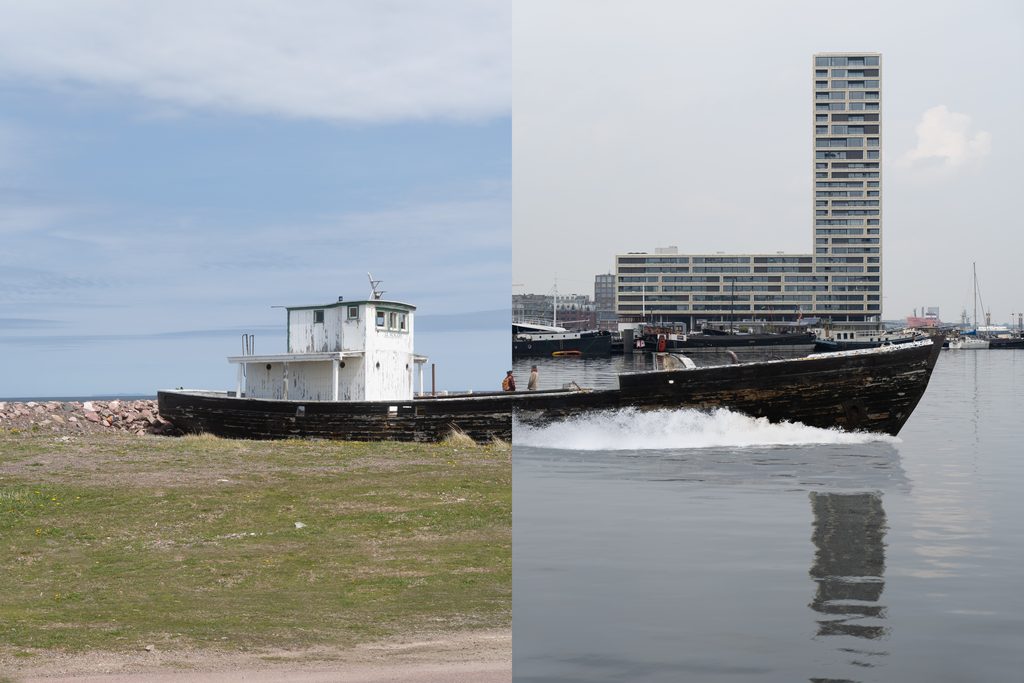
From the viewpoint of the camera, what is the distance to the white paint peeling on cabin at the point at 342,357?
36.5 m

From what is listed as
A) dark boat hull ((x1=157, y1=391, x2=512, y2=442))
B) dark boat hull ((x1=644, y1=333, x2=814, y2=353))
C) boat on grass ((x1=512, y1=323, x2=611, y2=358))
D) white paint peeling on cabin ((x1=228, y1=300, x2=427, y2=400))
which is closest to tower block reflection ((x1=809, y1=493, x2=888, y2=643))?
dark boat hull ((x1=157, y1=391, x2=512, y2=442))

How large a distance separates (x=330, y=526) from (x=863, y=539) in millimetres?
8029

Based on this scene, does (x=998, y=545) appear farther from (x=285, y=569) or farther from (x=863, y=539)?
(x=285, y=569)

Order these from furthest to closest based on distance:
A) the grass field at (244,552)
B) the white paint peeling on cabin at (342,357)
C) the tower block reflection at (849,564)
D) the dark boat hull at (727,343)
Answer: the dark boat hull at (727,343), the white paint peeling on cabin at (342,357), the grass field at (244,552), the tower block reflection at (849,564)

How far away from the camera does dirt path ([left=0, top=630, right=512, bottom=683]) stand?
398 inches

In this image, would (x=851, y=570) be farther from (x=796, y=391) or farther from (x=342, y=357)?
(x=342, y=357)

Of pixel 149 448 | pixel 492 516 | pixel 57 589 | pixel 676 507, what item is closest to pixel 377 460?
pixel 149 448

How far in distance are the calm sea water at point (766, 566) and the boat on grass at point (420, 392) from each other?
6.63 ft

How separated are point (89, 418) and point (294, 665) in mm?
38049

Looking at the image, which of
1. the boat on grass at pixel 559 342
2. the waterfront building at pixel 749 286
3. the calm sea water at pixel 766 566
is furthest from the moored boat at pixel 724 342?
the calm sea water at pixel 766 566

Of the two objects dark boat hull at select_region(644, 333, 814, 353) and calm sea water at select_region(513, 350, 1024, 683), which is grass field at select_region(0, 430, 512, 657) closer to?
calm sea water at select_region(513, 350, 1024, 683)

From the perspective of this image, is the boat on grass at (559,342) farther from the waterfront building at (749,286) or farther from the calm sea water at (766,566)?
the waterfront building at (749,286)

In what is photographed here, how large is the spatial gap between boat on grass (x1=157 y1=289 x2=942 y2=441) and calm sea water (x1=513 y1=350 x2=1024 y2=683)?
202cm

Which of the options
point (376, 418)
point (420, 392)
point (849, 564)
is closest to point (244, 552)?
point (849, 564)
